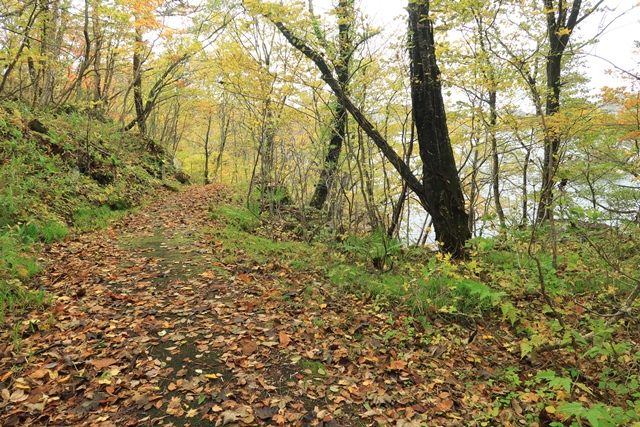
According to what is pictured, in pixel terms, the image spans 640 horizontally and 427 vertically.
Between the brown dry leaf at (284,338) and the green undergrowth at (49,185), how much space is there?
117 inches

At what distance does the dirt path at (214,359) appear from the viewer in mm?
3141

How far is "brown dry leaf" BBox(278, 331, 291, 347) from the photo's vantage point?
409cm

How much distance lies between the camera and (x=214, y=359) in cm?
376

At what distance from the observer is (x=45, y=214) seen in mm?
7121

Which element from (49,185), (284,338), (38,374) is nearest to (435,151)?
(284,338)

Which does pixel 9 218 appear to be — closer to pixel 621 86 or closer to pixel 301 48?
pixel 301 48

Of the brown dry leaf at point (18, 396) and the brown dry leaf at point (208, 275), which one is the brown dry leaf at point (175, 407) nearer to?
the brown dry leaf at point (18, 396)

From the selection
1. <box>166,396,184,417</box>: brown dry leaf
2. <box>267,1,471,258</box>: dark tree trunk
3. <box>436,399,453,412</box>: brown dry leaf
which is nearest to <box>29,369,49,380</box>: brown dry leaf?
<box>166,396,184,417</box>: brown dry leaf

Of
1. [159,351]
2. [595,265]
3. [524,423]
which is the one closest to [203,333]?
[159,351]

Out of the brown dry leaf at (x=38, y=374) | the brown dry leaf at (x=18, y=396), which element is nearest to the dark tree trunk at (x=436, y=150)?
the brown dry leaf at (x=38, y=374)

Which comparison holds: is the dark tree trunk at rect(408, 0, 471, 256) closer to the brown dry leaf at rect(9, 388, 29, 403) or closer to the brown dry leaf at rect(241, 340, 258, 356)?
the brown dry leaf at rect(241, 340, 258, 356)

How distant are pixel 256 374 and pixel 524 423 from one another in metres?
2.34

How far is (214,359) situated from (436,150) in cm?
474

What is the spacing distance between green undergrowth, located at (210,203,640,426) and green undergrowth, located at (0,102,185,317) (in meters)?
2.90
